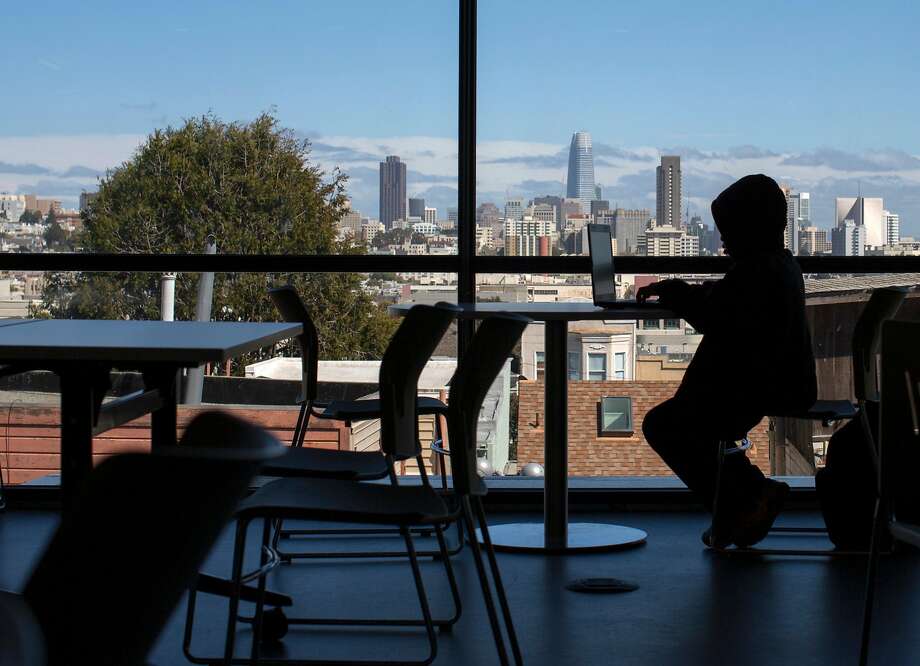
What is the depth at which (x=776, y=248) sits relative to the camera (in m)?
4.01

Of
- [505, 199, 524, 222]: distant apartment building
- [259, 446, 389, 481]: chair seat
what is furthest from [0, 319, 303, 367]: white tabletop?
[505, 199, 524, 222]: distant apartment building

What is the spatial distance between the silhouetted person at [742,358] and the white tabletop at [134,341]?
1.49 m

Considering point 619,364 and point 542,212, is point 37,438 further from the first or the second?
point 619,364

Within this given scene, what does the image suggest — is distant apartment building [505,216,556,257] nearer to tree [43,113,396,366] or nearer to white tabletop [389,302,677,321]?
tree [43,113,396,366]

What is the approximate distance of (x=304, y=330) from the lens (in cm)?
413

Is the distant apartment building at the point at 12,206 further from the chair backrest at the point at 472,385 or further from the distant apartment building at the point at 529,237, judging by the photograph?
the chair backrest at the point at 472,385

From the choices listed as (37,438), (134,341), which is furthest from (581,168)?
(134,341)

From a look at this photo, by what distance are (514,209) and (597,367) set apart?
0.80m

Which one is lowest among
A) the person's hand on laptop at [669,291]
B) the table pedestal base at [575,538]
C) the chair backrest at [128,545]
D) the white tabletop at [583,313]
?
the table pedestal base at [575,538]

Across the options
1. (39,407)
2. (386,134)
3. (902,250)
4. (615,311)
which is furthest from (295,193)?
(902,250)

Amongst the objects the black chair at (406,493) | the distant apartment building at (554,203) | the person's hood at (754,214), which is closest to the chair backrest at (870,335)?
the person's hood at (754,214)

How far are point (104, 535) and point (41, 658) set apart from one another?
4.4 inches

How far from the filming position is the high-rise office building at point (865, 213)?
5.09m

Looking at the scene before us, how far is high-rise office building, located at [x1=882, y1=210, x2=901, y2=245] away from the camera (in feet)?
16.5
